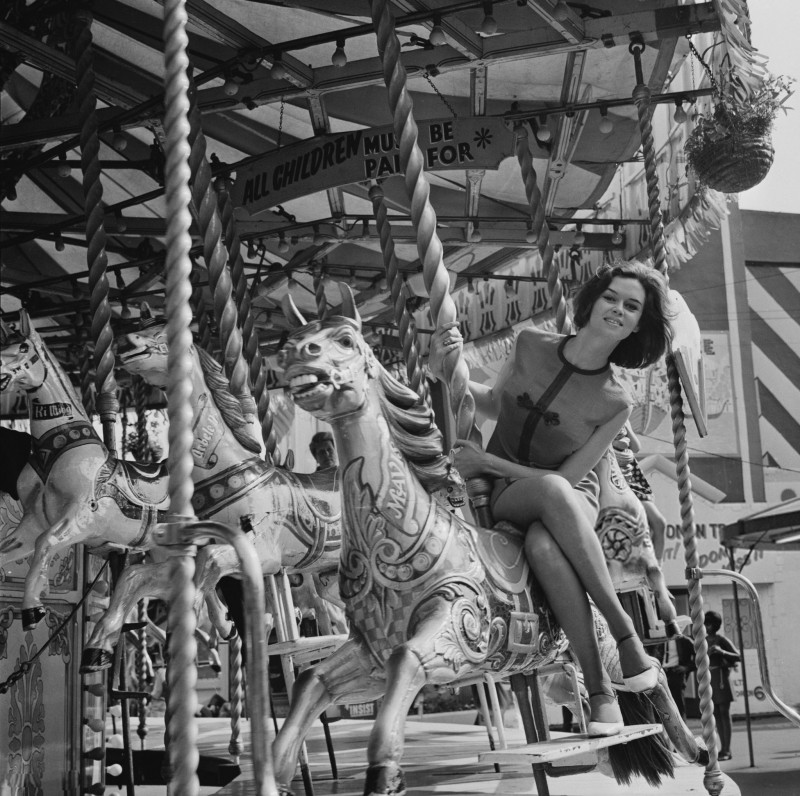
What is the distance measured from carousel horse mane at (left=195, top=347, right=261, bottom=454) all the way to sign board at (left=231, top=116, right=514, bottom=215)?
1999 mm

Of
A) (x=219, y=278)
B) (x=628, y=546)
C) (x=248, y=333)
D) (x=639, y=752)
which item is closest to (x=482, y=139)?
(x=248, y=333)

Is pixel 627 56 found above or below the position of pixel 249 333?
above

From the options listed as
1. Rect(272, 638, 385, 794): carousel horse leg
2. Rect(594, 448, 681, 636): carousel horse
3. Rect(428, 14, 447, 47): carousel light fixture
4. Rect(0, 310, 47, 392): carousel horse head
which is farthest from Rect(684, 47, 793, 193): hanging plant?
Rect(272, 638, 385, 794): carousel horse leg

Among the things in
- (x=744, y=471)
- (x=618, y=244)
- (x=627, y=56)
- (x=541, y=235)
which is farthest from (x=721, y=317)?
(x=541, y=235)

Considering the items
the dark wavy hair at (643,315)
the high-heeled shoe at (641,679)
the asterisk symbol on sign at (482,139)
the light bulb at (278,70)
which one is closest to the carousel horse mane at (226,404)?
the dark wavy hair at (643,315)

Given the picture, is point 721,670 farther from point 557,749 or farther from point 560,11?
point 557,749

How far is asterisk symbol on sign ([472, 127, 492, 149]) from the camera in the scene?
251 inches

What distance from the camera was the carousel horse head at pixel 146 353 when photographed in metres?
4.52

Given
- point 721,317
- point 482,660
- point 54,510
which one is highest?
point 721,317

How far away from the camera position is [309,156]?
668 cm

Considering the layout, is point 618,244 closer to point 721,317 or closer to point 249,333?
point 249,333

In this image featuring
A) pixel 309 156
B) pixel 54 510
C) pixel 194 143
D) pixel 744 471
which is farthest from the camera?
pixel 744 471

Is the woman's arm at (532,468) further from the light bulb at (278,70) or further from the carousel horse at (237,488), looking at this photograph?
the light bulb at (278,70)

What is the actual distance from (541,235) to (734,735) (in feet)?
41.7
